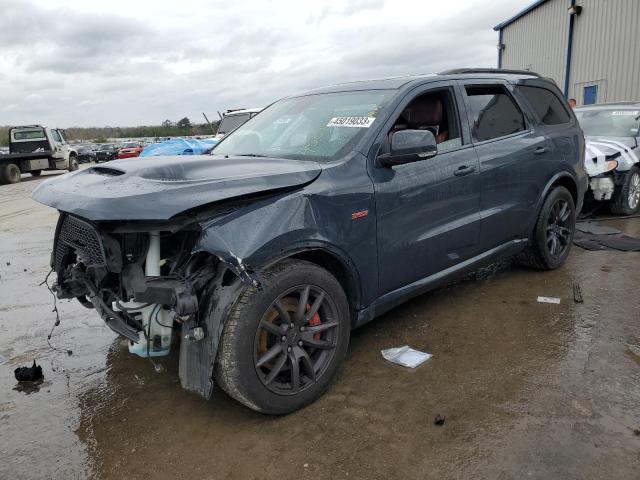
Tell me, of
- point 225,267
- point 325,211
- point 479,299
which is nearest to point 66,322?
point 225,267

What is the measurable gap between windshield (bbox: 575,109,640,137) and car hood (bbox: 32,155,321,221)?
6881 mm

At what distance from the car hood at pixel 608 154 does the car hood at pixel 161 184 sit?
5687 millimetres

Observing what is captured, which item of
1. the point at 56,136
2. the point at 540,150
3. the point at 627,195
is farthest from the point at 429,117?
the point at 56,136

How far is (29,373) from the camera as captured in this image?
3354 millimetres

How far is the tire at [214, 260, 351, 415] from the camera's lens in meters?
2.51

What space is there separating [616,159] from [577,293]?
377cm

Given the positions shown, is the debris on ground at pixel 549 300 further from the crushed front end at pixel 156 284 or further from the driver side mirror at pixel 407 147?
the crushed front end at pixel 156 284

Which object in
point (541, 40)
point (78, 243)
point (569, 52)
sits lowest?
point (78, 243)

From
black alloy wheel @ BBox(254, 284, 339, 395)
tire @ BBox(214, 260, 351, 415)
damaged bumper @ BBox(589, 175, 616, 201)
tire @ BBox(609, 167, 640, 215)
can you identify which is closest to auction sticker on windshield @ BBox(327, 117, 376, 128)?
tire @ BBox(214, 260, 351, 415)

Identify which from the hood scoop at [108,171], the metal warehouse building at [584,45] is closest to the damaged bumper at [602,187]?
the hood scoop at [108,171]

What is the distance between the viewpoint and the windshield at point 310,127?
3.24 m

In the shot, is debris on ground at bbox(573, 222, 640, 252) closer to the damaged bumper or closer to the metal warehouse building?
the damaged bumper

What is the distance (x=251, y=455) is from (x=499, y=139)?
118 inches

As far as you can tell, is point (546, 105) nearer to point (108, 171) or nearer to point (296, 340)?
point (296, 340)
